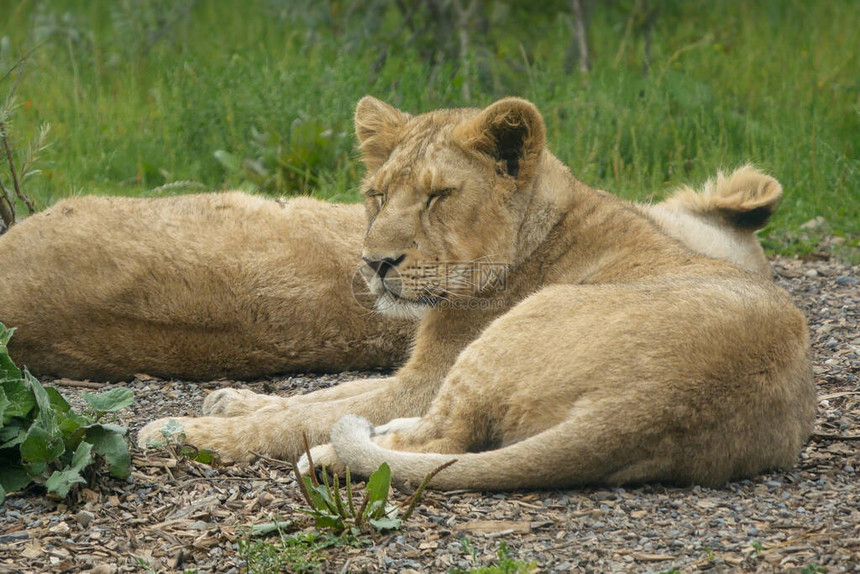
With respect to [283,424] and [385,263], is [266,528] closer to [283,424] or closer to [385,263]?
[283,424]

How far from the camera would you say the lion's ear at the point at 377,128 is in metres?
5.15

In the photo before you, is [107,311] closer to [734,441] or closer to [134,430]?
[134,430]

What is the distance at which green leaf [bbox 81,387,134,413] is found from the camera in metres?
4.15

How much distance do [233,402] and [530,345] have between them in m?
1.62

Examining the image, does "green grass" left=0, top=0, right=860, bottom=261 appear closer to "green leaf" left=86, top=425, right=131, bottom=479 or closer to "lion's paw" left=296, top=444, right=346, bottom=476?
"lion's paw" left=296, top=444, right=346, bottom=476

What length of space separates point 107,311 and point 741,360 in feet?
10.1

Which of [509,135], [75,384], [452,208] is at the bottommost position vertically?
[75,384]

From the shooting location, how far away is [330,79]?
9.21 m

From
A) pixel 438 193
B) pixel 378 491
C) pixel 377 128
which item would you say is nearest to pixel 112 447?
pixel 378 491

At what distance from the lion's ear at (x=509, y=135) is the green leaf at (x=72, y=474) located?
1960mm

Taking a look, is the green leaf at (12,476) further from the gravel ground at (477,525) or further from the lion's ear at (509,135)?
the lion's ear at (509,135)

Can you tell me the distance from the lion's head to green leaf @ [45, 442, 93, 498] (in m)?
1.34

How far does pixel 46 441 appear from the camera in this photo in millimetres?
3857

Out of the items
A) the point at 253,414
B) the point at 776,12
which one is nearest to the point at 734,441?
the point at 253,414
